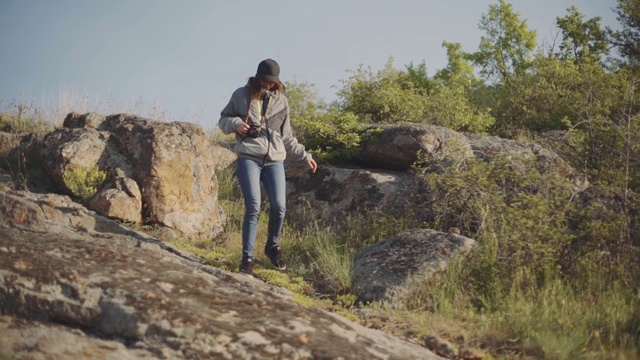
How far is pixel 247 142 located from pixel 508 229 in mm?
3110

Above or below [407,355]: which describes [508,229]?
above

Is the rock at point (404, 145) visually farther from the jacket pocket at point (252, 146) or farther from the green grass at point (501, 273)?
the jacket pocket at point (252, 146)

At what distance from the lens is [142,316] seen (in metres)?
3.10

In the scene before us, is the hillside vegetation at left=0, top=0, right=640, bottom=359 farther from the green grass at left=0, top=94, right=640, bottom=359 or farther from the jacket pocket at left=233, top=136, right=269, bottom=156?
the jacket pocket at left=233, top=136, right=269, bottom=156

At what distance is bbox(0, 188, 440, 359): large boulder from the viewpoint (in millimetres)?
2961

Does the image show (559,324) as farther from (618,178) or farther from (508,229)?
(618,178)

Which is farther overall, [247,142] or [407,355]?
[247,142]

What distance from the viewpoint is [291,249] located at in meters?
7.55

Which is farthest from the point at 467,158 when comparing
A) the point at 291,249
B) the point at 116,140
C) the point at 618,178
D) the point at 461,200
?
the point at 116,140

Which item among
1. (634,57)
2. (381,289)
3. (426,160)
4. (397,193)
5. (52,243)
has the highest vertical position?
(634,57)

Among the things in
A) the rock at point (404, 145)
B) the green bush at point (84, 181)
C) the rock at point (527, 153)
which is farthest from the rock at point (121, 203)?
the rock at point (527, 153)

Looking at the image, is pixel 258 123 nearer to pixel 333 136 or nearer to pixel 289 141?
pixel 289 141

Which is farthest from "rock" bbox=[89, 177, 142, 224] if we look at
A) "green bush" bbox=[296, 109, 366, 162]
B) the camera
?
"green bush" bbox=[296, 109, 366, 162]

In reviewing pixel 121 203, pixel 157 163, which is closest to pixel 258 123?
pixel 157 163
